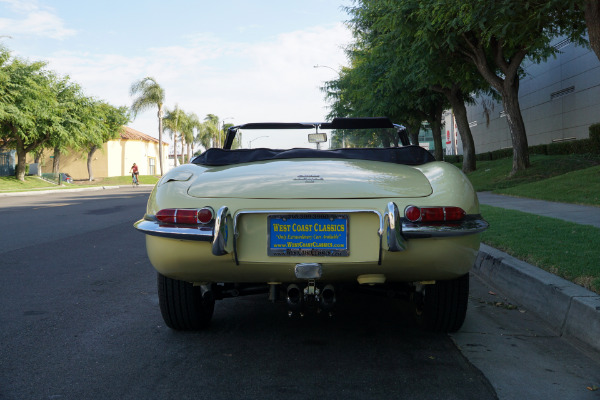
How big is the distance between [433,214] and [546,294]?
1.73 metres

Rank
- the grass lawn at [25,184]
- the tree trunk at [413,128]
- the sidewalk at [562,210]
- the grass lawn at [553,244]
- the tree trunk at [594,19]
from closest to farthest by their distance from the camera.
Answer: the grass lawn at [553,244], the sidewalk at [562,210], the tree trunk at [594,19], the tree trunk at [413,128], the grass lawn at [25,184]

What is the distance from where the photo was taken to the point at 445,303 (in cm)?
347

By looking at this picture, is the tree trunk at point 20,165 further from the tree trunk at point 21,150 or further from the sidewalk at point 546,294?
the sidewalk at point 546,294

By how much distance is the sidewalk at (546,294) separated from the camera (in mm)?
3516

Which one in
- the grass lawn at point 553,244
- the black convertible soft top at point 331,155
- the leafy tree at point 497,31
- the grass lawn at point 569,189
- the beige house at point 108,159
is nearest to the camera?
the black convertible soft top at point 331,155

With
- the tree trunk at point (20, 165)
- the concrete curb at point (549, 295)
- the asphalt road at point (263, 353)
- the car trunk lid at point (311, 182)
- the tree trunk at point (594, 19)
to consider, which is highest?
the tree trunk at point (594, 19)

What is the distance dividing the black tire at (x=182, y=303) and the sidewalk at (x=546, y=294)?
92.9 inches

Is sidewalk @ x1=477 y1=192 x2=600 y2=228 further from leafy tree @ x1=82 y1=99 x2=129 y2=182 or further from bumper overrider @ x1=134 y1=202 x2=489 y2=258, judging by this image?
leafy tree @ x1=82 y1=99 x2=129 y2=182

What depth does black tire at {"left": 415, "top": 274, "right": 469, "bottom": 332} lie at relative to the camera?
135 inches

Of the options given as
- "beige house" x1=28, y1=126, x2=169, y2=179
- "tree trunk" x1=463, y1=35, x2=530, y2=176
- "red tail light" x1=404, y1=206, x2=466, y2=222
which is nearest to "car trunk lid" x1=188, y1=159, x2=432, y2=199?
"red tail light" x1=404, y1=206, x2=466, y2=222

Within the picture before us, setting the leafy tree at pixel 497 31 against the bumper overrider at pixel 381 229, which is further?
the leafy tree at pixel 497 31

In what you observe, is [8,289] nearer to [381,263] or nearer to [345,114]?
[381,263]

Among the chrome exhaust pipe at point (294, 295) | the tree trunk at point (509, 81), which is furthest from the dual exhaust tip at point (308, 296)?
the tree trunk at point (509, 81)

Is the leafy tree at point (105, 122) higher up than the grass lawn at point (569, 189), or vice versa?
the leafy tree at point (105, 122)
